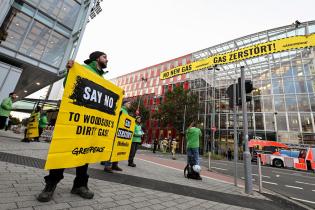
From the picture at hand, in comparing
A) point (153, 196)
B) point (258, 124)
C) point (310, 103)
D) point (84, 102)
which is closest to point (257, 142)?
point (258, 124)

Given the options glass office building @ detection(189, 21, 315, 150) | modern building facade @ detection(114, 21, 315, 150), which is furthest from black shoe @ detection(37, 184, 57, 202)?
glass office building @ detection(189, 21, 315, 150)

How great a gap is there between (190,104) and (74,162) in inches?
1181

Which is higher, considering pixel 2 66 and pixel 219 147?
pixel 2 66

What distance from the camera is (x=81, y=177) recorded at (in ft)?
9.08

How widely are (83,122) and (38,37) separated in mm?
15792

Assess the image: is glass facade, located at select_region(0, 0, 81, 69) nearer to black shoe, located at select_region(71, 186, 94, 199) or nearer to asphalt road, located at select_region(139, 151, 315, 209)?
black shoe, located at select_region(71, 186, 94, 199)

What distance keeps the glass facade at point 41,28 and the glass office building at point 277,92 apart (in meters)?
20.6

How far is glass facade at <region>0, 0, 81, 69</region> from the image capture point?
13094 mm

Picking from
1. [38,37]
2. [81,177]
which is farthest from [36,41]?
[81,177]

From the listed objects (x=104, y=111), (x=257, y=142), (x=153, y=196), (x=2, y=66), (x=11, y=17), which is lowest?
(x=153, y=196)

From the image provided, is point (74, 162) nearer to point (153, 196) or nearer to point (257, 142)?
point (153, 196)

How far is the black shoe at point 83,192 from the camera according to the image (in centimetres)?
263

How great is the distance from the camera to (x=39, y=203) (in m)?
2.20

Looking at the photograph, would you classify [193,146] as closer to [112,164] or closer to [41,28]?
[112,164]
